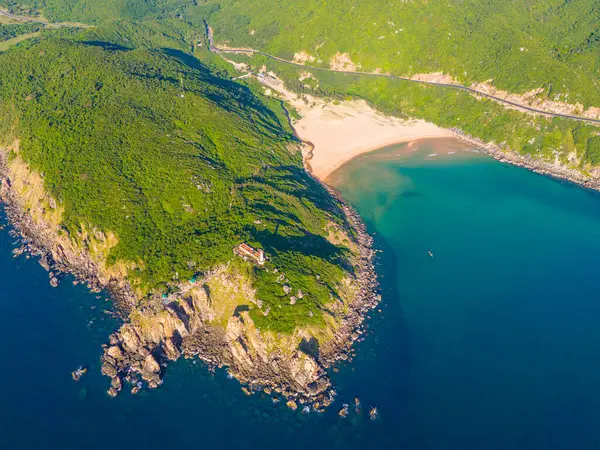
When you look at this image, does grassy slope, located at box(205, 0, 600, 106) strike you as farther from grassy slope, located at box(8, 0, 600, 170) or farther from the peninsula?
the peninsula

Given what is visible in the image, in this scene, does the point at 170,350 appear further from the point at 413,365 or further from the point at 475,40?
the point at 475,40

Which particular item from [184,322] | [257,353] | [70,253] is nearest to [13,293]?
[70,253]

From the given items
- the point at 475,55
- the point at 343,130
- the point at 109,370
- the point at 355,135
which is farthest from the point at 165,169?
the point at 475,55

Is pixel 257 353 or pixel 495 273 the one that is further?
pixel 495 273

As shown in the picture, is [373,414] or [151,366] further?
[151,366]

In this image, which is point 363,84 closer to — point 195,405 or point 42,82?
point 42,82
